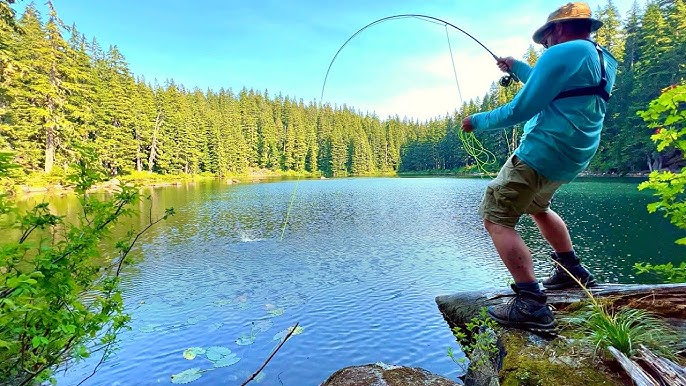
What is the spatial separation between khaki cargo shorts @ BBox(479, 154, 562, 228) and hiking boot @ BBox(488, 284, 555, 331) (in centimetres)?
56

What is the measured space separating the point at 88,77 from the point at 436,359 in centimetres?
5100

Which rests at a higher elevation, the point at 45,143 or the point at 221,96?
the point at 221,96

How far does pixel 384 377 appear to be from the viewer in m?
3.16

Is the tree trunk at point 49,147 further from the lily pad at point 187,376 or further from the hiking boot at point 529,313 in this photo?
the hiking boot at point 529,313

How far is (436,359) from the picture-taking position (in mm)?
6586

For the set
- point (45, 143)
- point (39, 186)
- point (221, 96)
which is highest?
→ point (221, 96)

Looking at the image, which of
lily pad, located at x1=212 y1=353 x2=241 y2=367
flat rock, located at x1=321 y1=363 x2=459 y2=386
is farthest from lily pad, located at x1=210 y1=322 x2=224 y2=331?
flat rock, located at x1=321 y1=363 x2=459 y2=386

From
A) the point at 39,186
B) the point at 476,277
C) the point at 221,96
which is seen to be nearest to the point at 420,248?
the point at 476,277

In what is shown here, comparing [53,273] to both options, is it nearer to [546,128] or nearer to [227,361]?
[546,128]

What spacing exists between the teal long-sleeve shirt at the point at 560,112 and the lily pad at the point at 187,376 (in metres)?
6.19

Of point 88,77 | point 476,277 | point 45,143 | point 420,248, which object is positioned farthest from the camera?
point 88,77

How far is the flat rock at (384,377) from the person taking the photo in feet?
10.1

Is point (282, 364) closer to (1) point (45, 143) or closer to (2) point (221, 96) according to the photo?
(1) point (45, 143)

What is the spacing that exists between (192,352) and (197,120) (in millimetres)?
70993
